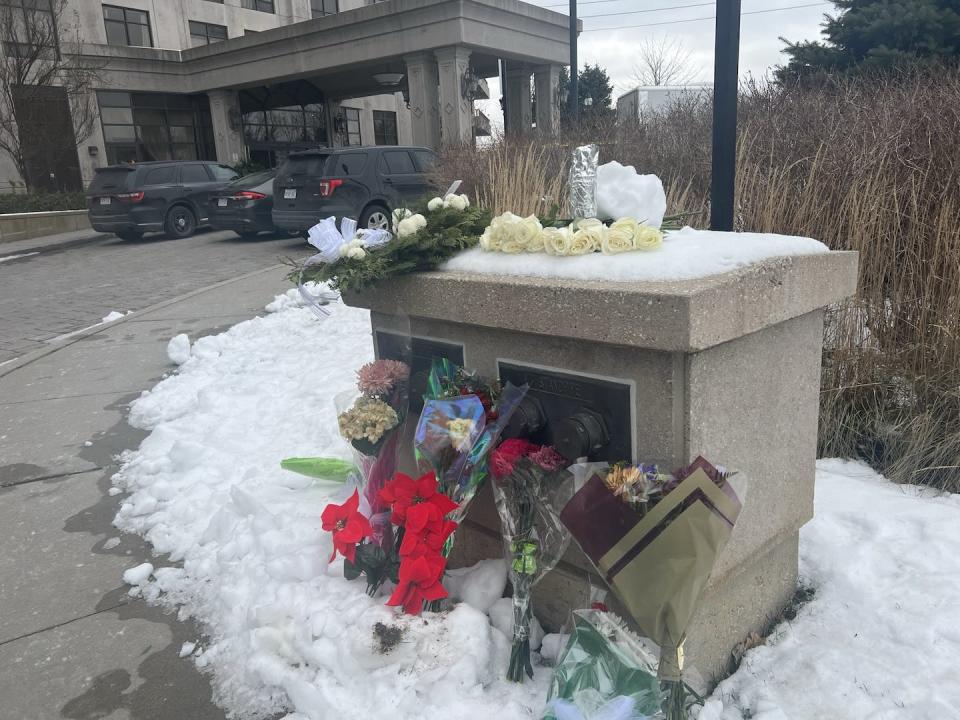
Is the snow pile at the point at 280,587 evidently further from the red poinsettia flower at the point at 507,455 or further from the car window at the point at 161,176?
the car window at the point at 161,176

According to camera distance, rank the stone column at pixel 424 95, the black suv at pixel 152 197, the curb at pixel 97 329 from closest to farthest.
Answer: the curb at pixel 97 329 < the black suv at pixel 152 197 < the stone column at pixel 424 95

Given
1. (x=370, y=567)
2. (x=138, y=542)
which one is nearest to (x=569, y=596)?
(x=370, y=567)

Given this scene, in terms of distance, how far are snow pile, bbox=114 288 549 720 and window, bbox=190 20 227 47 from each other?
31.3 metres

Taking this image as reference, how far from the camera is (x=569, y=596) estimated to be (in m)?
2.58

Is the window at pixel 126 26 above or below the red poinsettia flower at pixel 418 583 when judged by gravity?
above

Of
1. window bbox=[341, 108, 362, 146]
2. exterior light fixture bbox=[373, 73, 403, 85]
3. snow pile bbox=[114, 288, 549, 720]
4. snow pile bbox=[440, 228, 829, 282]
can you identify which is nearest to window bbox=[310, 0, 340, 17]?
window bbox=[341, 108, 362, 146]

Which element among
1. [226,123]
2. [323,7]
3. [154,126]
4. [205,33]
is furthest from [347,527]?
[323,7]

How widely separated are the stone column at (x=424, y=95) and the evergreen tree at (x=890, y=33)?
9240 mm

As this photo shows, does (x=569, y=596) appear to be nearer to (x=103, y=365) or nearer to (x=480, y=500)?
(x=480, y=500)

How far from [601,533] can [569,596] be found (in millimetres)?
572

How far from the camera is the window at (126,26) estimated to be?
2881 cm

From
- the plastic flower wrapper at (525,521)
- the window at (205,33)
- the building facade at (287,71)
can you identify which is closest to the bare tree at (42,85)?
the building facade at (287,71)

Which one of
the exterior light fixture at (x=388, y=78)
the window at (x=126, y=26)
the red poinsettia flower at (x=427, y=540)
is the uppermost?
the window at (x=126, y=26)

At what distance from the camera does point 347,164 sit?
12781 mm
